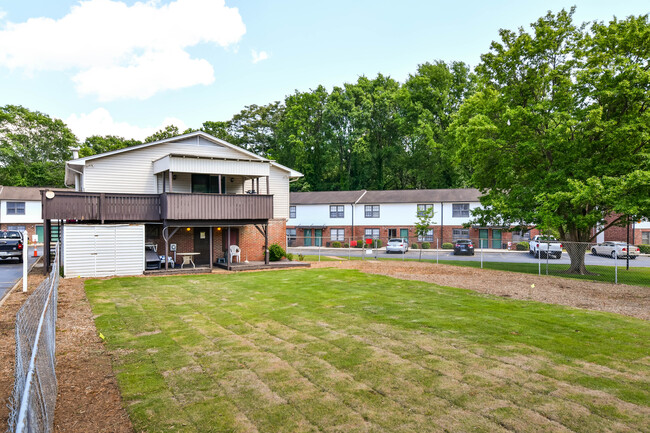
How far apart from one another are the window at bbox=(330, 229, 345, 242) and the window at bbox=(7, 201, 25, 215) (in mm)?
33192

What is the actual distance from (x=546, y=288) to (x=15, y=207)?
5011cm

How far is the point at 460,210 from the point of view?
43.3m

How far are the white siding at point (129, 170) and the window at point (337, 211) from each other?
85.4ft

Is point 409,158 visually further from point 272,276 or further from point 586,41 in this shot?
point 272,276

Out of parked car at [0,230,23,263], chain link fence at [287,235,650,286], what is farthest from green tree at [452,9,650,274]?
parked car at [0,230,23,263]

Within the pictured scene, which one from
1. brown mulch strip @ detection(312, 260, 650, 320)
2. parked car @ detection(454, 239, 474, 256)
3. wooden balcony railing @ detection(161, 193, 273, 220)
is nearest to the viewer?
brown mulch strip @ detection(312, 260, 650, 320)

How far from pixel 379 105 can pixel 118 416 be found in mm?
58480

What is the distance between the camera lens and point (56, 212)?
17922 mm

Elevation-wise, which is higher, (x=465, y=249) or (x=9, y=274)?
(x=9, y=274)

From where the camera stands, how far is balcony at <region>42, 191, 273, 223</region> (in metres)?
18.1

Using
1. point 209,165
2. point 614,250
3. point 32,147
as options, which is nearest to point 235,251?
point 209,165

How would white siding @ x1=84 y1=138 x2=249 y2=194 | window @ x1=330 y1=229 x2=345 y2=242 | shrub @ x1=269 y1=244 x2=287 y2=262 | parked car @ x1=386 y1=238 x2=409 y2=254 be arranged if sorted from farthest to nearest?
window @ x1=330 y1=229 x2=345 y2=242
parked car @ x1=386 y1=238 x2=409 y2=254
shrub @ x1=269 y1=244 x2=287 y2=262
white siding @ x1=84 y1=138 x2=249 y2=194

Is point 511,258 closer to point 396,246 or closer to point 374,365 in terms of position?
point 396,246

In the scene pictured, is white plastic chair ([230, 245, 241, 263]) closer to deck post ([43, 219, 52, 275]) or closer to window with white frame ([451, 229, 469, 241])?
deck post ([43, 219, 52, 275])
